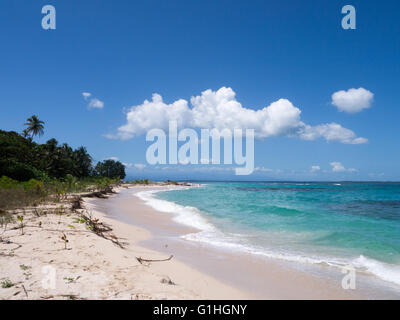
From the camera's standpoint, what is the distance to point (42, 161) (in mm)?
36375

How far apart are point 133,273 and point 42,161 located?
39.2 meters

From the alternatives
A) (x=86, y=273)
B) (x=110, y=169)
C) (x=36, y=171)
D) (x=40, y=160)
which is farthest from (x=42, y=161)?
(x=110, y=169)

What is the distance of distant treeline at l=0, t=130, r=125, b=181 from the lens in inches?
858

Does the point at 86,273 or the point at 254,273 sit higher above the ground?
the point at 86,273

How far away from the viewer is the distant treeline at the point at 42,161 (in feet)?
71.5

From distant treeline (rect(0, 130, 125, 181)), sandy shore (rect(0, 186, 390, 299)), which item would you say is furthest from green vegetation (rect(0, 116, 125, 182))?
sandy shore (rect(0, 186, 390, 299))

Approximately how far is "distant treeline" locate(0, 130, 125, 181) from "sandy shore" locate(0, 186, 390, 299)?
17.6 meters

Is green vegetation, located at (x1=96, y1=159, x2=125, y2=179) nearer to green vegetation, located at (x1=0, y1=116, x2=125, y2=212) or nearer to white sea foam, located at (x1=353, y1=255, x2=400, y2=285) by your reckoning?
green vegetation, located at (x1=0, y1=116, x2=125, y2=212)

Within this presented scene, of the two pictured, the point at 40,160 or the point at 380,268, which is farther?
the point at 40,160

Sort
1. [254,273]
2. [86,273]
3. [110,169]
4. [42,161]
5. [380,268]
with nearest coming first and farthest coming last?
[86,273], [254,273], [380,268], [42,161], [110,169]

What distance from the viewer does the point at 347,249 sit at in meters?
8.09

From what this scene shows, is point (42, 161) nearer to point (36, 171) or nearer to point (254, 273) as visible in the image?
point (36, 171)
